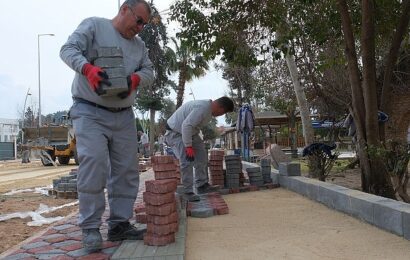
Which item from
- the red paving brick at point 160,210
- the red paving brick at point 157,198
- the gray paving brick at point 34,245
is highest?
the red paving brick at point 157,198

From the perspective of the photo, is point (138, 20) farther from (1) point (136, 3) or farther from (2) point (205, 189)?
(2) point (205, 189)

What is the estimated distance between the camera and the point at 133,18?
3598 millimetres

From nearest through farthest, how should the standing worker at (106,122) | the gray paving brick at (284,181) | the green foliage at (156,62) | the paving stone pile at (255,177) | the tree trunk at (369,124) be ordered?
the standing worker at (106,122)
the tree trunk at (369,124)
the gray paving brick at (284,181)
the paving stone pile at (255,177)
the green foliage at (156,62)

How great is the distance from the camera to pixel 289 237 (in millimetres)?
4117

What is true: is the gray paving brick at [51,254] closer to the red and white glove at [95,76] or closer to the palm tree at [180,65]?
the red and white glove at [95,76]

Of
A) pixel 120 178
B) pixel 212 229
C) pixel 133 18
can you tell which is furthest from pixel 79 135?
pixel 212 229

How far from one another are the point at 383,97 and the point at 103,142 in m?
4.78

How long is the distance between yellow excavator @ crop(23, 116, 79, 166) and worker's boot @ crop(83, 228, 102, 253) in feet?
61.7

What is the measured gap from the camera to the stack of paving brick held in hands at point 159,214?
3.52 meters

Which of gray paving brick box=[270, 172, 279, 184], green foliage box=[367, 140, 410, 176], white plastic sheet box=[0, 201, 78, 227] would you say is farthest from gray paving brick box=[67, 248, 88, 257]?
gray paving brick box=[270, 172, 279, 184]

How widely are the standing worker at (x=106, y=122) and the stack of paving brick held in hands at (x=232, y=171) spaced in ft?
13.4

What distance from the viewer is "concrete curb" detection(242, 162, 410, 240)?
397 cm

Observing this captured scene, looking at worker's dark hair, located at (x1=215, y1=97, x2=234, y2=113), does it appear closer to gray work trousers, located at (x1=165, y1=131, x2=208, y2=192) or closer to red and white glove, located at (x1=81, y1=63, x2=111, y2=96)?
gray work trousers, located at (x1=165, y1=131, x2=208, y2=192)

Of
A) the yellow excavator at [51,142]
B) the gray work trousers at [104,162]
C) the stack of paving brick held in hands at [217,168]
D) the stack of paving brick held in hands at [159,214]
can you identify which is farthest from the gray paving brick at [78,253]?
the yellow excavator at [51,142]
